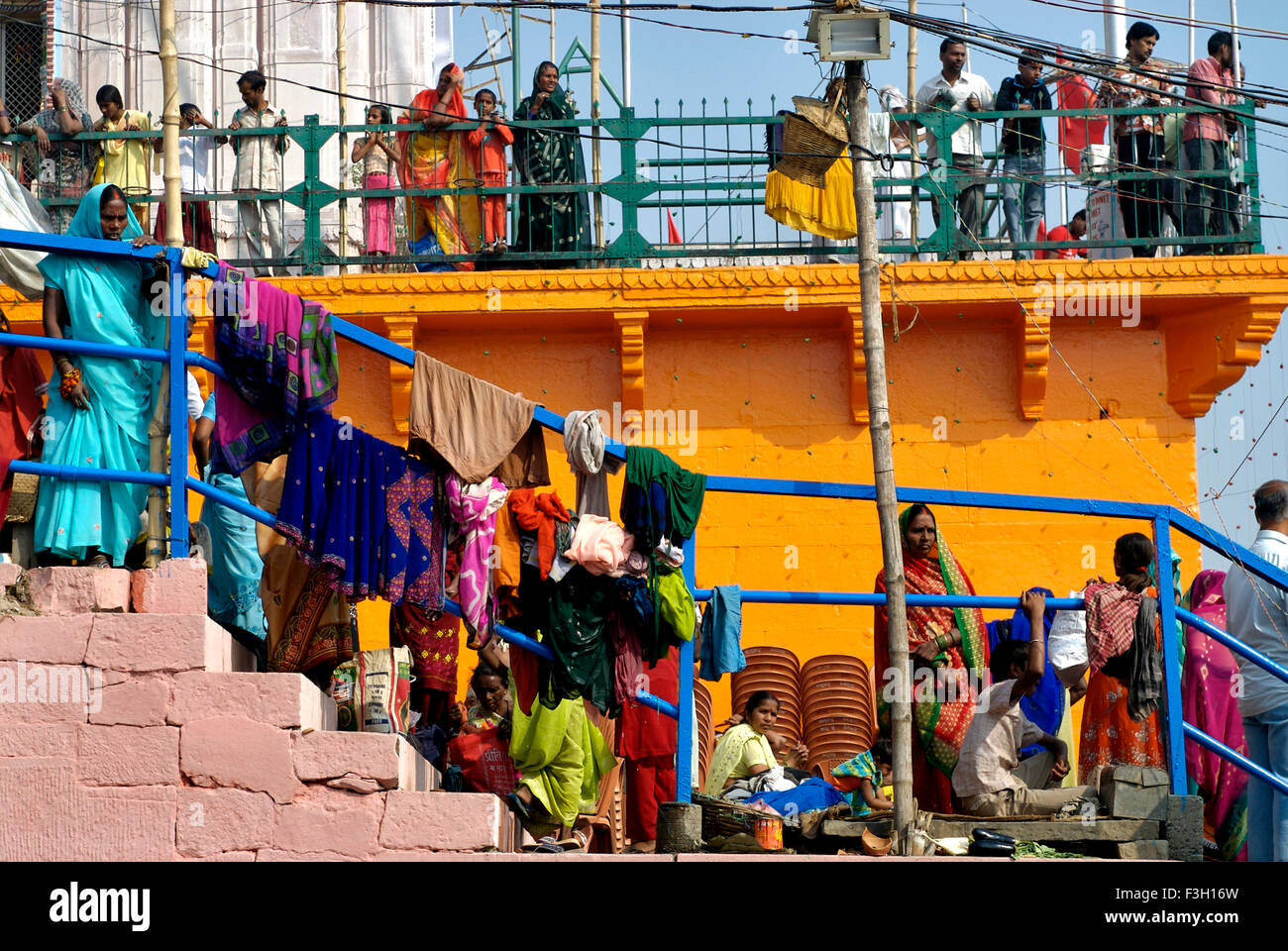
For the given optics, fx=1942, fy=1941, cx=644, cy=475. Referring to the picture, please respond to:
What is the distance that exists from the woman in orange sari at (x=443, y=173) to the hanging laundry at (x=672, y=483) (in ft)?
15.3

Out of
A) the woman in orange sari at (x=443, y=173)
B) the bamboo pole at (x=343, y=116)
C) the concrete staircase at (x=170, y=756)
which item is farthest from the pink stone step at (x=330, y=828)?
the woman in orange sari at (x=443, y=173)

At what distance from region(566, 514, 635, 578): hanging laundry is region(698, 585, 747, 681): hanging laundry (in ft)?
1.66

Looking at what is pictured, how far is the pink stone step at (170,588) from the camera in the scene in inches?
299

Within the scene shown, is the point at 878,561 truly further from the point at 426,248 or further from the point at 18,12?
the point at 18,12

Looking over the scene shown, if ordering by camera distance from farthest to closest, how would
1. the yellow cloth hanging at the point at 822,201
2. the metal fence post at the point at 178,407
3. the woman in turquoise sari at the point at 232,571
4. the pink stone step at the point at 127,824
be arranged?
1. the yellow cloth hanging at the point at 822,201
2. the woman in turquoise sari at the point at 232,571
3. the metal fence post at the point at 178,407
4. the pink stone step at the point at 127,824

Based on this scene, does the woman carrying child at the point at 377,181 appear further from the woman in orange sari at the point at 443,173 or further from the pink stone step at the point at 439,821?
the pink stone step at the point at 439,821

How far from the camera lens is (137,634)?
749cm

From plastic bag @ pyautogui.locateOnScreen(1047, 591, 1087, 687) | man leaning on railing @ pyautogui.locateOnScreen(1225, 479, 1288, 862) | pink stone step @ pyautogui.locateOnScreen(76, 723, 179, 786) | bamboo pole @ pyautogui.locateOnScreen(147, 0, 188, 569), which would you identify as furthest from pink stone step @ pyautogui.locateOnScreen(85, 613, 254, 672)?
man leaning on railing @ pyautogui.locateOnScreen(1225, 479, 1288, 862)

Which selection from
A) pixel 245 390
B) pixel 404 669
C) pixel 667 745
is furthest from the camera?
pixel 667 745

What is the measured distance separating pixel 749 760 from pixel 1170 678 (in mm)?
2370

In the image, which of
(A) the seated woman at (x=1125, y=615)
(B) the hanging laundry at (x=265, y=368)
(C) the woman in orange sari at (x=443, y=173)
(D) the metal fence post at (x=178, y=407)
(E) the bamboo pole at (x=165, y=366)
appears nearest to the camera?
(D) the metal fence post at (x=178, y=407)

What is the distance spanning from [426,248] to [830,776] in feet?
15.3
